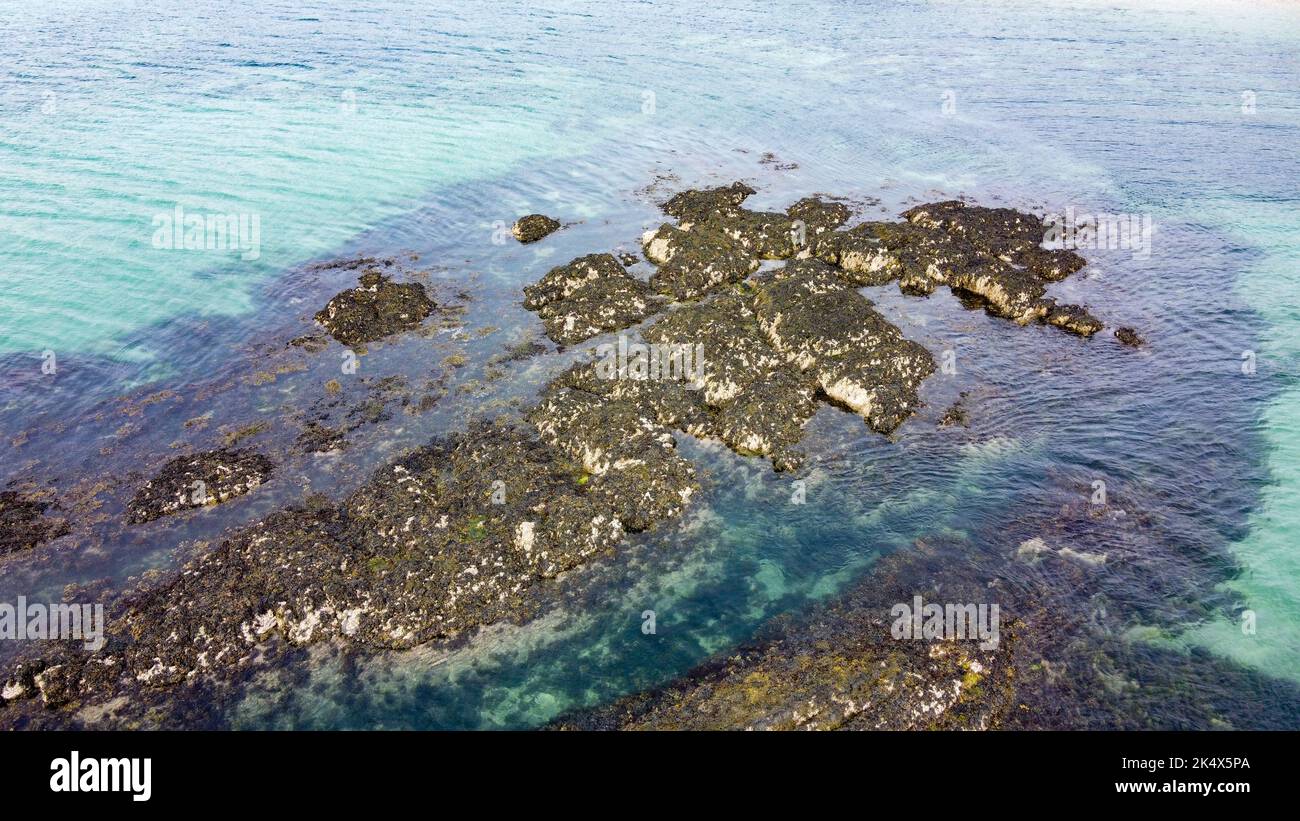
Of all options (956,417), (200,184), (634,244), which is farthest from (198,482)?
(200,184)

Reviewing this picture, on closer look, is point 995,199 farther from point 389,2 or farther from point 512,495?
point 389,2

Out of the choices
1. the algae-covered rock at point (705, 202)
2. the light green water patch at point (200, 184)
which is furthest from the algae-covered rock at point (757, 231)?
the light green water patch at point (200, 184)

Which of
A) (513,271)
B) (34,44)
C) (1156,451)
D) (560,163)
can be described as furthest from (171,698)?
(34,44)

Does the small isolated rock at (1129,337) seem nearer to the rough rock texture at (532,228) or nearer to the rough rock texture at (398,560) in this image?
the rough rock texture at (398,560)

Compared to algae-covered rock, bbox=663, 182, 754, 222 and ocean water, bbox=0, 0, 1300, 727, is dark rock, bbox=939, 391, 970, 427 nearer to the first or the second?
ocean water, bbox=0, 0, 1300, 727

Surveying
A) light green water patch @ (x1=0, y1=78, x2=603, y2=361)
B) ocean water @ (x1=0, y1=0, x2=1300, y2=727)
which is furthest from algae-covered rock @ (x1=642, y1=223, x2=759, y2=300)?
light green water patch @ (x1=0, y1=78, x2=603, y2=361)
